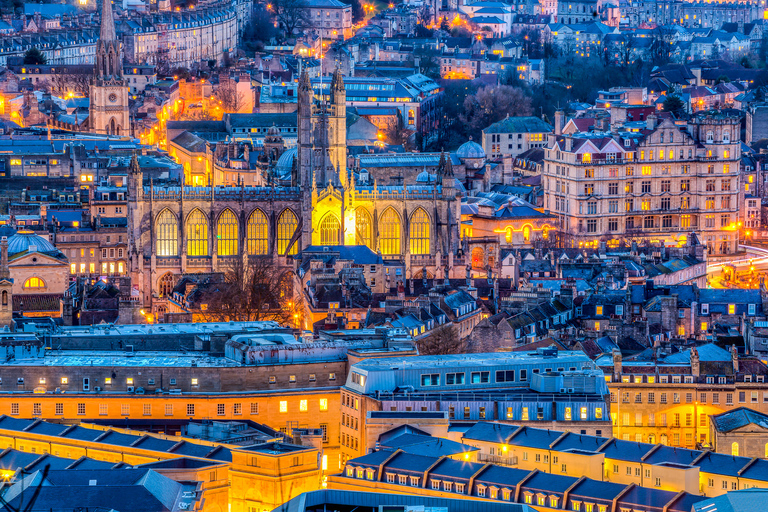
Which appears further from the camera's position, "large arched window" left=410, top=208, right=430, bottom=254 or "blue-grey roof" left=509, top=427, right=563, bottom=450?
"large arched window" left=410, top=208, right=430, bottom=254

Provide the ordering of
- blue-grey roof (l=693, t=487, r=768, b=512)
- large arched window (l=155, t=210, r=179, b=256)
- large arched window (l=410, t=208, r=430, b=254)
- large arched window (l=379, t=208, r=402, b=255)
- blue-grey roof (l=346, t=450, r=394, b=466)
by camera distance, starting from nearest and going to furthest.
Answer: blue-grey roof (l=693, t=487, r=768, b=512), blue-grey roof (l=346, t=450, r=394, b=466), large arched window (l=155, t=210, r=179, b=256), large arched window (l=379, t=208, r=402, b=255), large arched window (l=410, t=208, r=430, b=254)

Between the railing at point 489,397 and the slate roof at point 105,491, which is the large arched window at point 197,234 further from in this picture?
the slate roof at point 105,491

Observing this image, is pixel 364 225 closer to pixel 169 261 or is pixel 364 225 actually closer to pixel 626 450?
pixel 169 261

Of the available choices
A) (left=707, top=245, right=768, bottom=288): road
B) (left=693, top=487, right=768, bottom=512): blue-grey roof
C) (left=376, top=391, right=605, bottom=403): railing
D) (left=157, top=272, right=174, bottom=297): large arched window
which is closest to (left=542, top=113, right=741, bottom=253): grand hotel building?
(left=707, top=245, right=768, bottom=288): road

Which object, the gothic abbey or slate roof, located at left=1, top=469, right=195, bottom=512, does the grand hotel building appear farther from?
slate roof, located at left=1, top=469, right=195, bottom=512

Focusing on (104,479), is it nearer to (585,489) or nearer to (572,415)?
(585,489)

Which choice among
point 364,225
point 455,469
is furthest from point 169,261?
point 455,469
